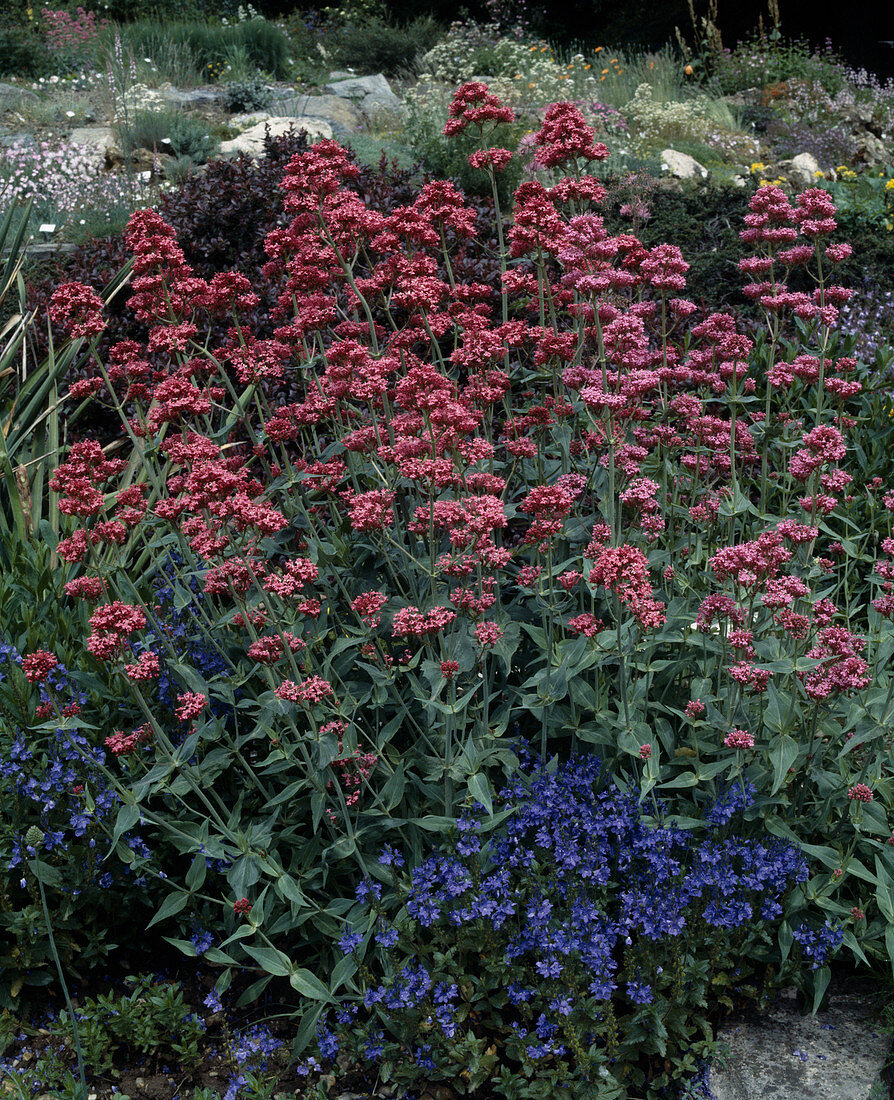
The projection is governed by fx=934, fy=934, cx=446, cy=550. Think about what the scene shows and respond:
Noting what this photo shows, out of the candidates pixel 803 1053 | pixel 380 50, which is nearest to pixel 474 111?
pixel 803 1053

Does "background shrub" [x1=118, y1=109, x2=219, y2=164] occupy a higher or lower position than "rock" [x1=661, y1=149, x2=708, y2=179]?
lower

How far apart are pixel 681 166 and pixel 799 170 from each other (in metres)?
1.38

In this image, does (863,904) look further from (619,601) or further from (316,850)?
(316,850)

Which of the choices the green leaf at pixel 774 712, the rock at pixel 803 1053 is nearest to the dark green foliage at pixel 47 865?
the rock at pixel 803 1053

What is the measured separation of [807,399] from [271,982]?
3.98 metres

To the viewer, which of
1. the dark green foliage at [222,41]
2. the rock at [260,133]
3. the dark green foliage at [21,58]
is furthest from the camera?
the dark green foliage at [222,41]

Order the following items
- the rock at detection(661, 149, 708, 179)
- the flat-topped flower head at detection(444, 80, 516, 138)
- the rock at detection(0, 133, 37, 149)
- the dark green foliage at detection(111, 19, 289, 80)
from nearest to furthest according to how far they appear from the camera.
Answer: the flat-topped flower head at detection(444, 80, 516, 138)
the rock at detection(661, 149, 708, 179)
the rock at detection(0, 133, 37, 149)
the dark green foliage at detection(111, 19, 289, 80)

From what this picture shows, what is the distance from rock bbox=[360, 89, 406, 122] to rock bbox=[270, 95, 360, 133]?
8.1 inches

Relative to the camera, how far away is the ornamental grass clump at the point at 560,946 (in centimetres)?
266

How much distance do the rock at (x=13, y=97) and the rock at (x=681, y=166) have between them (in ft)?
35.5

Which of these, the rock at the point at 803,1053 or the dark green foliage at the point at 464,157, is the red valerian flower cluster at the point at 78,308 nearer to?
the rock at the point at 803,1053

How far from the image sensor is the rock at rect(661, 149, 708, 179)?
428 inches

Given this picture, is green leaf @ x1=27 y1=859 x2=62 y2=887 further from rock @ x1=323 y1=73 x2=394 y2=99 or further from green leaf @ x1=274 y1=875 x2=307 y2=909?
rock @ x1=323 y1=73 x2=394 y2=99

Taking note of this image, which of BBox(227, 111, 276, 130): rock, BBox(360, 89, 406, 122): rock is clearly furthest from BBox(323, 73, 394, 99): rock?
BBox(227, 111, 276, 130): rock
